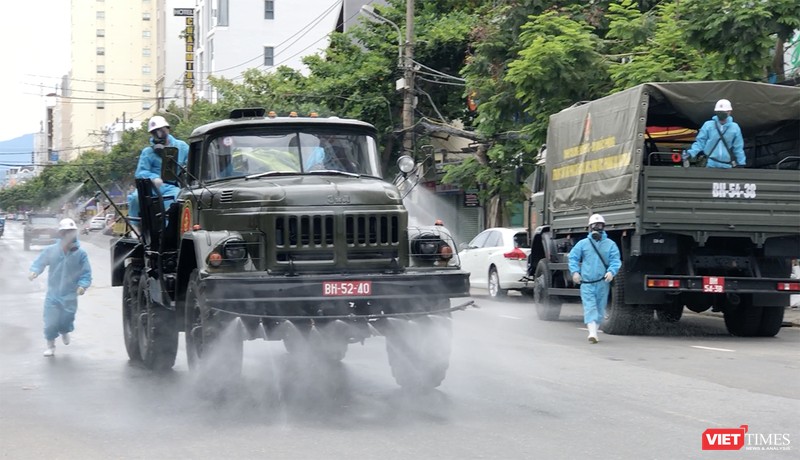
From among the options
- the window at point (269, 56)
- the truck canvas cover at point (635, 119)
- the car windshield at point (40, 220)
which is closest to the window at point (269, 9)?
the window at point (269, 56)

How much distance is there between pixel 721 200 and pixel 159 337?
7.79 m

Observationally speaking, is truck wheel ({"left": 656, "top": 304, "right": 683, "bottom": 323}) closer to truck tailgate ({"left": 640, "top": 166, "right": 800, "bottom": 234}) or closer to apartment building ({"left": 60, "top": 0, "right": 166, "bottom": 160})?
truck tailgate ({"left": 640, "top": 166, "right": 800, "bottom": 234})

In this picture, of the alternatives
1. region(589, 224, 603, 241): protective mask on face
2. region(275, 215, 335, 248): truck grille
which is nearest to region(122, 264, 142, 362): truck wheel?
region(275, 215, 335, 248): truck grille

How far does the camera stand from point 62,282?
13.1m

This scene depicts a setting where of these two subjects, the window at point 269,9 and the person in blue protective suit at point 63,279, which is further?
the window at point 269,9

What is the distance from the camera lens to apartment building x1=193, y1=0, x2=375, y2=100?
72.0 meters

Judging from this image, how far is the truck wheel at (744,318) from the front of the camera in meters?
16.0

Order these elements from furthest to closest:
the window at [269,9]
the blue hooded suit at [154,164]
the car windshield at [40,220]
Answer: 1. the window at [269,9]
2. the car windshield at [40,220]
3. the blue hooded suit at [154,164]

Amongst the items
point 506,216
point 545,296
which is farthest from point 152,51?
point 545,296

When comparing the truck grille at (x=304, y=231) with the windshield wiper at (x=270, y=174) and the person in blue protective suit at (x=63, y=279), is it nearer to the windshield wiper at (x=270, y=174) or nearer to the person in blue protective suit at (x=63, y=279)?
the windshield wiper at (x=270, y=174)

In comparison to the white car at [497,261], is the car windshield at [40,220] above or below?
above

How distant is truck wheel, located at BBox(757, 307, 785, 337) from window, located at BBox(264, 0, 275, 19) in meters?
61.4

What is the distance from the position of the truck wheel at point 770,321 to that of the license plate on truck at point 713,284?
1438mm

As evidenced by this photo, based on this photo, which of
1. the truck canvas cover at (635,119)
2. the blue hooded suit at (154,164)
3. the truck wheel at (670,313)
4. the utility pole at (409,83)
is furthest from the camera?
the utility pole at (409,83)
